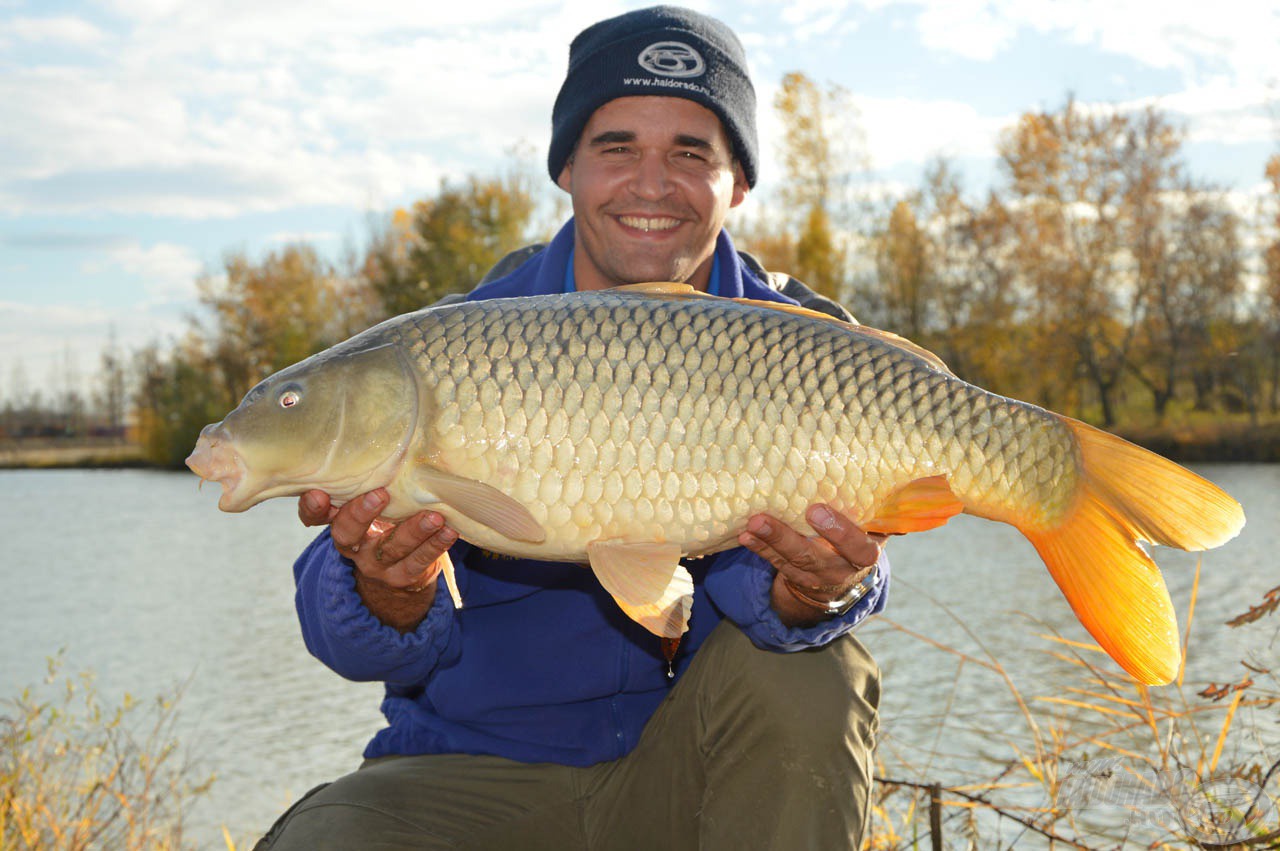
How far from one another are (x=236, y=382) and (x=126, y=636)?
21409 mm

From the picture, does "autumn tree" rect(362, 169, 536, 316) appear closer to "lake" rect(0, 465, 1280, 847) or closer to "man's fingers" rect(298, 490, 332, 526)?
"lake" rect(0, 465, 1280, 847)

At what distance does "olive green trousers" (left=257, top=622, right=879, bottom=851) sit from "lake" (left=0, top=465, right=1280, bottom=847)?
66 cm

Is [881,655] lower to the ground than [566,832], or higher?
lower

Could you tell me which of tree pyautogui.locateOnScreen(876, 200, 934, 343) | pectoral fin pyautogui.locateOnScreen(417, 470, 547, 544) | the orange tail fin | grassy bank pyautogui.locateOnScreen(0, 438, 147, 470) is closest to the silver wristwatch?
the orange tail fin

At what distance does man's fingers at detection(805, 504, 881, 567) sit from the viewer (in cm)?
149

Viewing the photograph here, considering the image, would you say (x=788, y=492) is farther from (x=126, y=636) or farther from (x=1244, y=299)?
(x=1244, y=299)

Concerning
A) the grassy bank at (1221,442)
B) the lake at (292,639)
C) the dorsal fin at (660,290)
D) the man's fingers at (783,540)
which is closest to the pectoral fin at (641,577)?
the man's fingers at (783,540)

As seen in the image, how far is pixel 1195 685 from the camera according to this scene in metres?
5.31

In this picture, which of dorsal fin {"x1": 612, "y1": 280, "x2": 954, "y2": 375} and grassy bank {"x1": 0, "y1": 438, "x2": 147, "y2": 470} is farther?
grassy bank {"x1": 0, "y1": 438, "x2": 147, "y2": 470}

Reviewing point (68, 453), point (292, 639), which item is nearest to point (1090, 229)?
point (292, 639)

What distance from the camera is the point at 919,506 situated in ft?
4.82

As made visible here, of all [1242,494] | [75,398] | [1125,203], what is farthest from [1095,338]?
[75,398]

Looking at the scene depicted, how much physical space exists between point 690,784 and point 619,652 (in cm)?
28

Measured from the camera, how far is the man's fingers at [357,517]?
1509mm
